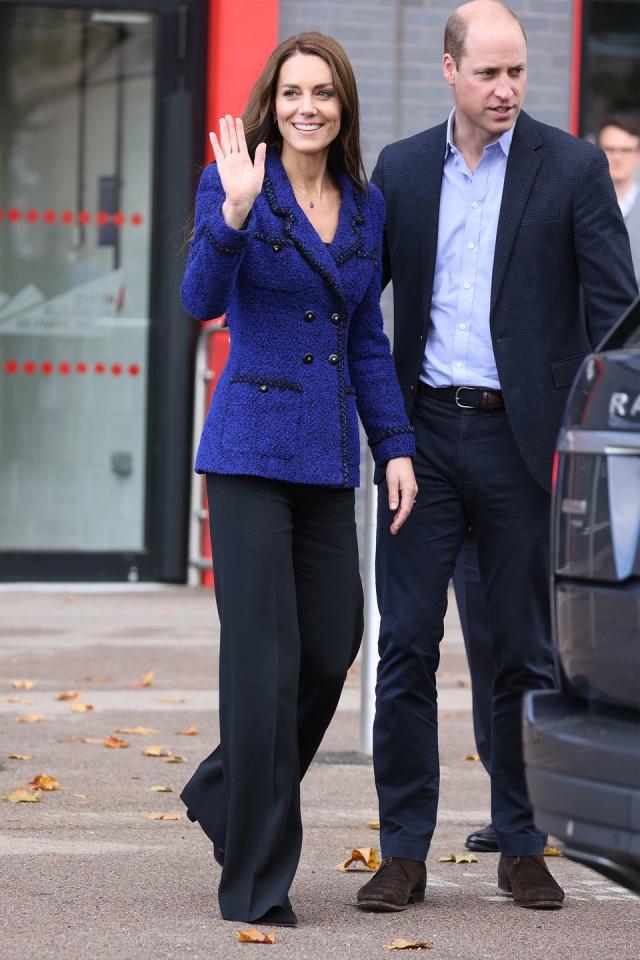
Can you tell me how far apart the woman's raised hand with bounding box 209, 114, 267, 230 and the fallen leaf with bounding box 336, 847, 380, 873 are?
1783mm

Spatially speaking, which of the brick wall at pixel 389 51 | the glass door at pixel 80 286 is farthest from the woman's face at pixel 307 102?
the glass door at pixel 80 286

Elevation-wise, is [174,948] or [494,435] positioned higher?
[494,435]

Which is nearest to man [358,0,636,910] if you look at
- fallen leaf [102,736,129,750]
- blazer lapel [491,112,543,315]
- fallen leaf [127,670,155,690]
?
blazer lapel [491,112,543,315]

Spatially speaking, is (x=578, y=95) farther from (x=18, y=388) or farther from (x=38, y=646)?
(x=38, y=646)

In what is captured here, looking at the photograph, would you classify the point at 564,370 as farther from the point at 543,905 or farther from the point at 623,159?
the point at 623,159

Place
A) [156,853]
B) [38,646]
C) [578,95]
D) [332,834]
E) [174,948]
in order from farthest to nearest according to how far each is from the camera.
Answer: [578,95] < [38,646] < [332,834] < [156,853] < [174,948]

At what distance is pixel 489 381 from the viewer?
461 centimetres

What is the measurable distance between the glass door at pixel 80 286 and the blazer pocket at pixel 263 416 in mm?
6298

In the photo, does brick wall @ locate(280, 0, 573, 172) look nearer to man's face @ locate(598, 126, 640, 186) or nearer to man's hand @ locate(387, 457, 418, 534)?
man's face @ locate(598, 126, 640, 186)

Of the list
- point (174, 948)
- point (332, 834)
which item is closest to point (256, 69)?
point (332, 834)

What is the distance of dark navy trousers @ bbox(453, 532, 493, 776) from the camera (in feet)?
17.1

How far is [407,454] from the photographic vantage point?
14.8ft

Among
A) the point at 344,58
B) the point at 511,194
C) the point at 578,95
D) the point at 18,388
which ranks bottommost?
the point at 18,388

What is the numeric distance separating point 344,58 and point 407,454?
0.95 meters
